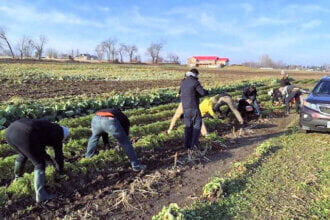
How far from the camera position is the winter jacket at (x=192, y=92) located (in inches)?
278

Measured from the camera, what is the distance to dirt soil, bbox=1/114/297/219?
4.61 m

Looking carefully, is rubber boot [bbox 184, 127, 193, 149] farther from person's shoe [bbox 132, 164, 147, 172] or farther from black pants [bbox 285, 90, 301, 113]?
black pants [bbox 285, 90, 301, 113]

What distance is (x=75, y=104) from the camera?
462 inches

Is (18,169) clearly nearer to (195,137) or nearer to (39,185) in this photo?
(39,185)

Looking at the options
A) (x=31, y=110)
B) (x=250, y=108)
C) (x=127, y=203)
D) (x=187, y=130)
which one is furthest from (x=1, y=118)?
(x=250, y=108)

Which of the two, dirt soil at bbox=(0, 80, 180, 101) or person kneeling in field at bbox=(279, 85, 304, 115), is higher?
person kneeling in field at bbox=(279, 85, 304, 115)

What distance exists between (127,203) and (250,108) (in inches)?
306

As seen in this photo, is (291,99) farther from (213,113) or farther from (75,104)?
(75,104)

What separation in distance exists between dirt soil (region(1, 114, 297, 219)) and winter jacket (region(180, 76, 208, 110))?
3.97 ft

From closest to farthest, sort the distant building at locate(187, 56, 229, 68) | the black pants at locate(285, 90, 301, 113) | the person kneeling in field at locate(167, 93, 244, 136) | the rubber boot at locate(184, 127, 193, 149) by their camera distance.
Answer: the rubber boot at locate(184, 127, 193, 149), the person kneeling in field at locate(167, 93, 244, 136), the black pants at locate(285, 90, 301, 113), the distant building at locate(187, 56, 229, 68)

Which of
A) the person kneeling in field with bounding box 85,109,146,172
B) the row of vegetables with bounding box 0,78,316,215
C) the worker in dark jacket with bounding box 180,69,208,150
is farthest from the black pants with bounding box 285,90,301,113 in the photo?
the person kneeling in field with bounding box 85,109,146,172

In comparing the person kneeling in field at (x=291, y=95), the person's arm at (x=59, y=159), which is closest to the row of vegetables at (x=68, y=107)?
the person's arm at (x=59, y=159)

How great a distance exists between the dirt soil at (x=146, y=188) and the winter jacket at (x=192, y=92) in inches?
47.6

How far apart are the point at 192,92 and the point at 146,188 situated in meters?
2.69
